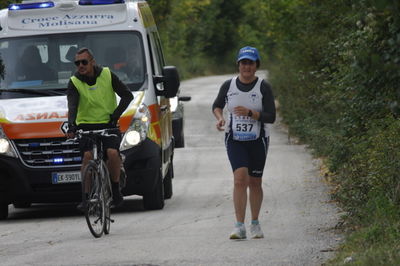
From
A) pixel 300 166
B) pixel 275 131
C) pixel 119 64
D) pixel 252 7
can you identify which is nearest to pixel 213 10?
pixel 252 7

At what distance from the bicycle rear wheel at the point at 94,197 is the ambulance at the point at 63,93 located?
5.88 feet

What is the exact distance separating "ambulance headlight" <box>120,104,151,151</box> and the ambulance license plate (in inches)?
23.7

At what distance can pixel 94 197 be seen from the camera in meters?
11.4

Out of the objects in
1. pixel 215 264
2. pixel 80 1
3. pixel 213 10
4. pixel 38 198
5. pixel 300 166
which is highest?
pixel 80 1

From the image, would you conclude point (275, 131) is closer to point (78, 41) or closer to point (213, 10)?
point (78, 41)

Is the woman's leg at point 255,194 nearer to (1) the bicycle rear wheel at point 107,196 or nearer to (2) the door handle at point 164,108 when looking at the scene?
(1) the bicycle rear wheel at point 107,196

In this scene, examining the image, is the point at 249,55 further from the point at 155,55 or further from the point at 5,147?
the point at 155,55

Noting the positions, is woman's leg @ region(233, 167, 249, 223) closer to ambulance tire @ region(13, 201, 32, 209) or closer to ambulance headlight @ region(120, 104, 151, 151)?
ambulance headlight @ region(120, 104, 151, 151)

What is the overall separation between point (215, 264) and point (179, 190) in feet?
25.2

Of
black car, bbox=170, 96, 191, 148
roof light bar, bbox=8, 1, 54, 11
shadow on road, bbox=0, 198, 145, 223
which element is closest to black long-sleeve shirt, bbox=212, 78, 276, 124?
shadow on road, bbox=0, 198, 145, 223

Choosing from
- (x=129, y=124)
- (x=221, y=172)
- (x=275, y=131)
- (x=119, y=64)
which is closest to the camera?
(x=129, y=124)

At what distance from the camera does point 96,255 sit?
991 cm

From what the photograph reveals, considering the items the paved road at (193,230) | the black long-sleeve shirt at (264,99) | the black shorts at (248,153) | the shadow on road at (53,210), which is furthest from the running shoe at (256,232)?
the shadow on road at (53,210)

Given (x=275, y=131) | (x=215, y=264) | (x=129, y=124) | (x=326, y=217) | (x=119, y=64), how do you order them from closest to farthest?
(x=215, y=264) < (x=326, y=217) < (x=129, y=124) < (x=119, y=64) < (x=275, y=131)
